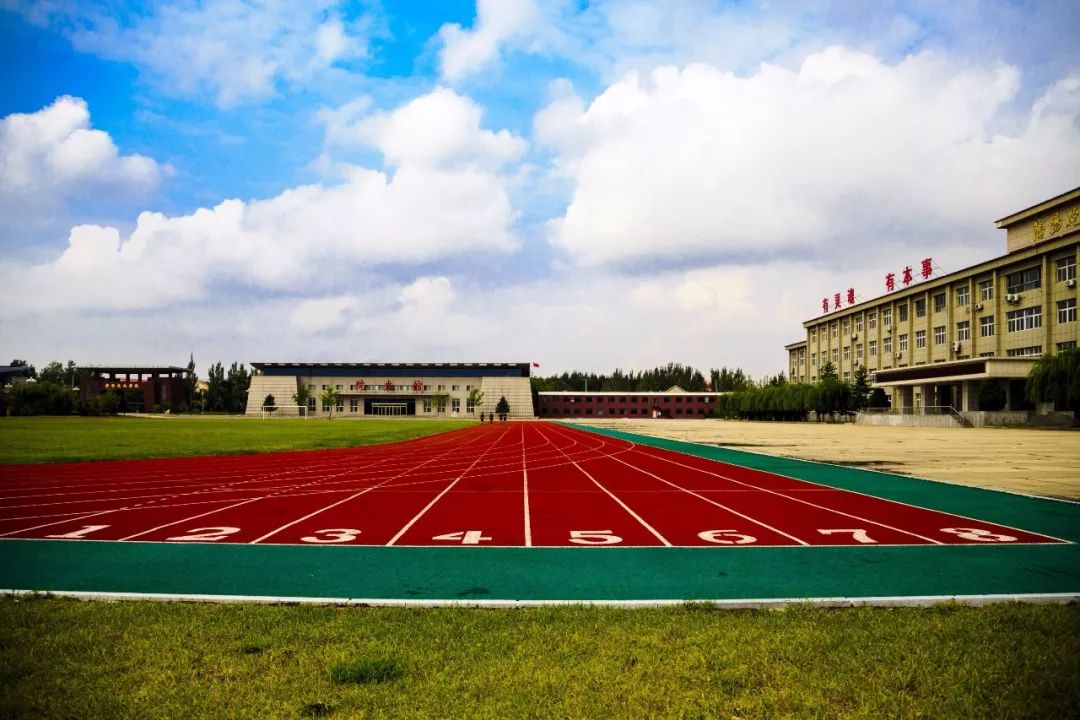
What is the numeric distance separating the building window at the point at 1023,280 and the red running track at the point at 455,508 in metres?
55.6

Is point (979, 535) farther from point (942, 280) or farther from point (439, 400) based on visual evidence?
point (439, 400)

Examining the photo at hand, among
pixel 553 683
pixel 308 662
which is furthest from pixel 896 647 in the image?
pixel 308 662

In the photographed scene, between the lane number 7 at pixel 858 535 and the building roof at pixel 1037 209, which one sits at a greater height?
the building roof at pixel 1037 209

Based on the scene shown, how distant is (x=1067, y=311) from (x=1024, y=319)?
514cm

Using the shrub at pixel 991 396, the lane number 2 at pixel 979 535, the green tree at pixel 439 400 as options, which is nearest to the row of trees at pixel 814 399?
the shrub at pixel 991 396

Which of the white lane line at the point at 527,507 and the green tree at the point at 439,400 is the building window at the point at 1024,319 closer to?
the white lane line at the point at 527,507

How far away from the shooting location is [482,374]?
123062 millimetres

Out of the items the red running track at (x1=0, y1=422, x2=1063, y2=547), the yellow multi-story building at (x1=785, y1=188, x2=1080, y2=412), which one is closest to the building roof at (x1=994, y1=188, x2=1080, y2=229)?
the yellow multi-story building at (x1=785, y1=188, x2=1080, y2=412)

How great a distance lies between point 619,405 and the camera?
461 feet

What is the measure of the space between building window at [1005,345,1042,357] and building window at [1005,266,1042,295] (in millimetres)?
5225

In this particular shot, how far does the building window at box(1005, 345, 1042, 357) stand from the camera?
59688 millimetres

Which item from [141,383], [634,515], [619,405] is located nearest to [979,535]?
[634,515]

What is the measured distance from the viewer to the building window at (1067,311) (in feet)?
182

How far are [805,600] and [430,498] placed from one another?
27.7 feet
